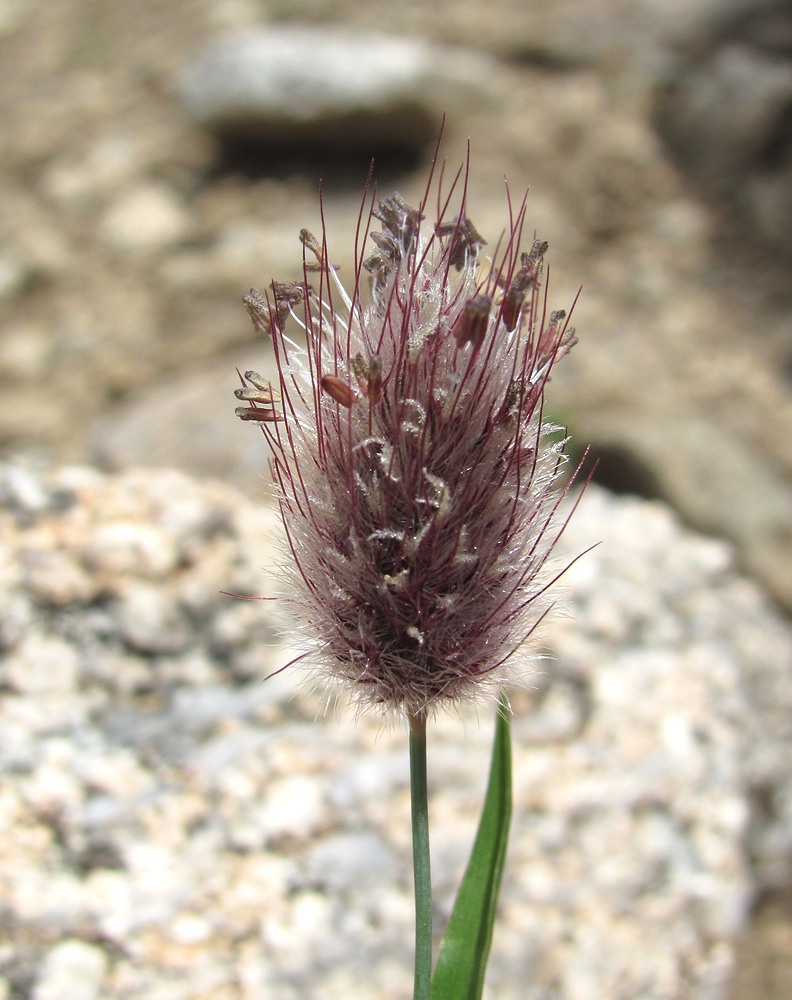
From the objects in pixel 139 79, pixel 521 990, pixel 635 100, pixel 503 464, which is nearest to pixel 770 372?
pixel 635 100

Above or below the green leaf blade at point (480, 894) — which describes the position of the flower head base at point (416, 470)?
above

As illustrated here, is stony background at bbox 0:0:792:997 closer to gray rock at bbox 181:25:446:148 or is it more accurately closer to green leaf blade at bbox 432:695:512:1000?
gray rock at bbox 181:25:446:148

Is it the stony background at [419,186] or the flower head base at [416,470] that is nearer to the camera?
the flower head base at [416,470]

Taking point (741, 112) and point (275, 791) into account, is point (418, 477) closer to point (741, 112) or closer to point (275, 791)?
point (275, 791)

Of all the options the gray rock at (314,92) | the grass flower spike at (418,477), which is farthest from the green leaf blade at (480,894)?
the gray rock at (314,92)

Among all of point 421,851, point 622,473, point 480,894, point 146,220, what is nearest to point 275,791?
point 480,894

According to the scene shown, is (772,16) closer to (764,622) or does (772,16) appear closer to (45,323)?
(764,622)

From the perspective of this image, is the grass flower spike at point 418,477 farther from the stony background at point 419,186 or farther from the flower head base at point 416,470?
the stony background at point 419,186
